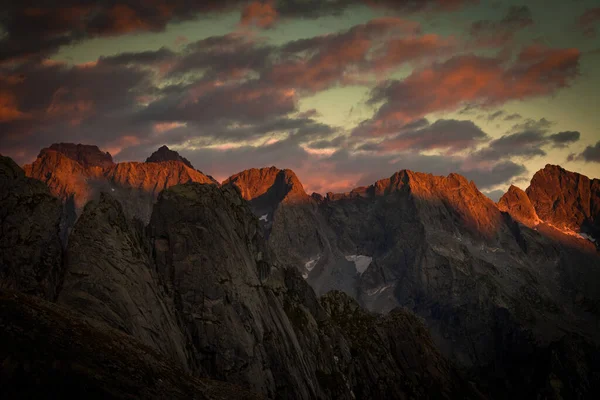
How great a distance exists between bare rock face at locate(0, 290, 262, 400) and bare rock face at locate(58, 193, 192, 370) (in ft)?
54.8

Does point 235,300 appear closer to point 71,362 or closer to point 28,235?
point 28,235

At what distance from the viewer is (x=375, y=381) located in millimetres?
188000

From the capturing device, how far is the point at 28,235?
92.4m

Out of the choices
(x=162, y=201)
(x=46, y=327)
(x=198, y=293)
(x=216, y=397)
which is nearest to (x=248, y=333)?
(x=198, y=293)

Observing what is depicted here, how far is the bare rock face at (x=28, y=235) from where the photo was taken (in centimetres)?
8606

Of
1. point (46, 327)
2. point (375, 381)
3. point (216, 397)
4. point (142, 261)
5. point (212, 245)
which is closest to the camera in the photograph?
point (46, 327)

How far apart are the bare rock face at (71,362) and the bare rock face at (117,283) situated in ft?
54.8

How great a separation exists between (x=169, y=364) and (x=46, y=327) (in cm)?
1973

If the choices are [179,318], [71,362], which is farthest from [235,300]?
[71,362]

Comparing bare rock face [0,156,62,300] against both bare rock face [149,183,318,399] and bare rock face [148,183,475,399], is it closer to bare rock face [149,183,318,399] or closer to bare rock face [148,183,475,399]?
bare rock face [149,183,318,399]

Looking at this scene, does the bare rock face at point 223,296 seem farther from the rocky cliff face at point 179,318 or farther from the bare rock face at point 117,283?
the bare rock face at point 117,283

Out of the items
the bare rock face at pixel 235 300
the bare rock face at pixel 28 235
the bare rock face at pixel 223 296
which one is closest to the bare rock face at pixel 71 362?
the bare rock face at pixel 28 235

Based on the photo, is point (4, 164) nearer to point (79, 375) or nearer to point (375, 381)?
point (79, 375)

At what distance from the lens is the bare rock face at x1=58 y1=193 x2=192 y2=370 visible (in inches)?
3362
